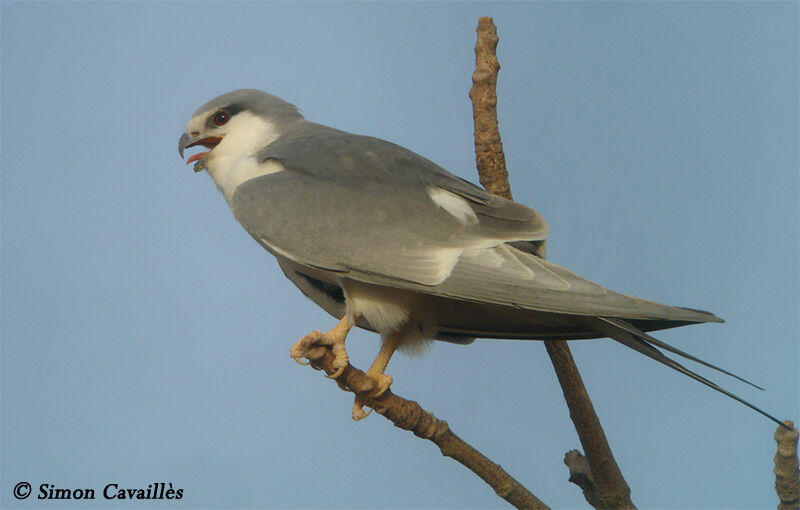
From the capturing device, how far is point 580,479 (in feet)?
10.3

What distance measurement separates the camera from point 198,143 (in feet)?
10.8

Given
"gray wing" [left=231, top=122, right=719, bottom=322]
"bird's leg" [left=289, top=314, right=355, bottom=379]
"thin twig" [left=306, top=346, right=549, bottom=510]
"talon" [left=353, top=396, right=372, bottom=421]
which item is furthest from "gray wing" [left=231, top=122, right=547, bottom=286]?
"talon" [left=353, top=396, right=372, bottom=421]

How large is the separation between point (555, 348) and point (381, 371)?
2.30 feet

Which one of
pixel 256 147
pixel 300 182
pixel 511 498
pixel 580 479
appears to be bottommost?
pixel 511 498

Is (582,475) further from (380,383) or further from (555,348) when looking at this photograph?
(380,383)

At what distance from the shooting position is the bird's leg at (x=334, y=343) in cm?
260

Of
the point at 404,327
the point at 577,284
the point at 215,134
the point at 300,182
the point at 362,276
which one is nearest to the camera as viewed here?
the point at 577,284

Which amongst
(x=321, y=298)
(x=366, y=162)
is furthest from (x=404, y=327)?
(x=366, y=162)

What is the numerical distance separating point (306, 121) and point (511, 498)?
1747 mm

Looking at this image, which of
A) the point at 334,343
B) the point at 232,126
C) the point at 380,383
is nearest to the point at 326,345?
the point at 334,343

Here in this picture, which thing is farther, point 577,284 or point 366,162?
point 366,162

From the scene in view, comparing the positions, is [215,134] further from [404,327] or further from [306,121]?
[404,327]

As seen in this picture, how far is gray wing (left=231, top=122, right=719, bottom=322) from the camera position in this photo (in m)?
2.44

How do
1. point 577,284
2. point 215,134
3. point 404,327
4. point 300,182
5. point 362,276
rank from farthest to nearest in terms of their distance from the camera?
point 215,134
point 404,327
point 300,182
point 362,276
point 577,284
